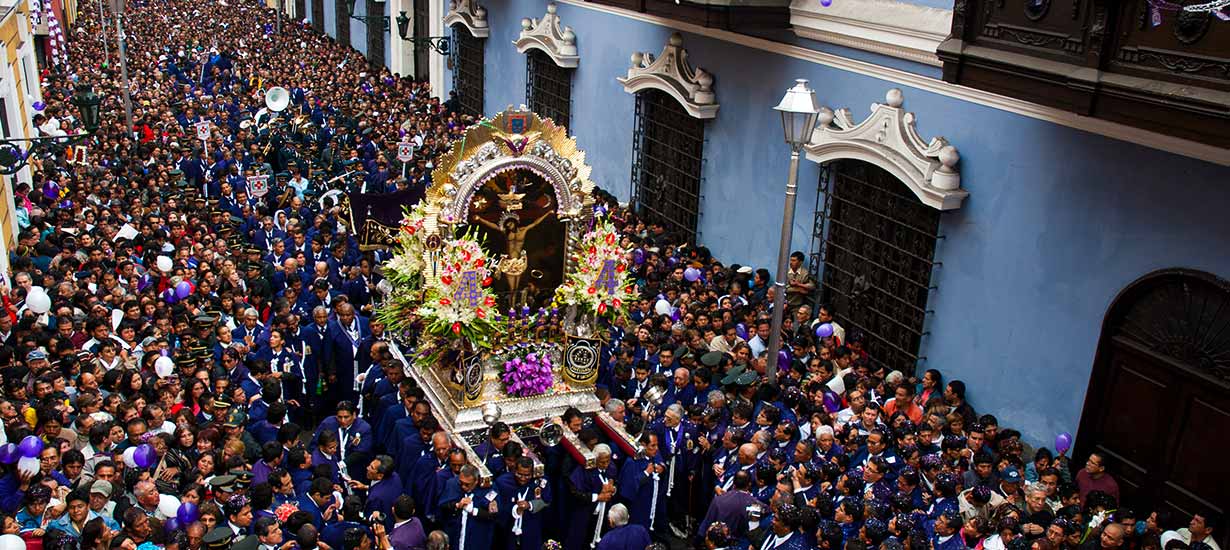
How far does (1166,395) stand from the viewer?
8617mm

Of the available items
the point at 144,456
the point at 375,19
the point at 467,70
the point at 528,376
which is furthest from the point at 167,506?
the point at 375,19

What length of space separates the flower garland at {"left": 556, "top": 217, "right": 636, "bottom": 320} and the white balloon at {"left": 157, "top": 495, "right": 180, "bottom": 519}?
4.47 m

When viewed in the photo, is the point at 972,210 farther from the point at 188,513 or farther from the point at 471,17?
the point at 471,17

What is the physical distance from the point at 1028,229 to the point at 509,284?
525cm

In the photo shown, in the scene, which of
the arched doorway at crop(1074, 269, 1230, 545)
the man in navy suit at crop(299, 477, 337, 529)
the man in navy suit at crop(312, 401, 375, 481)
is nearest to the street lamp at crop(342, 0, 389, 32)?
the man in navy suit at crop(312, 401, 375, 481)

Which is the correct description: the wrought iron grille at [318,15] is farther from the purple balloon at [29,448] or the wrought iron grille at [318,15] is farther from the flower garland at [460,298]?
the purple balloon at [29,448]

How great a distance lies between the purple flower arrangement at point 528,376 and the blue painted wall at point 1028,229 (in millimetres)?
4183

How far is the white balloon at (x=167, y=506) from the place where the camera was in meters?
7.14

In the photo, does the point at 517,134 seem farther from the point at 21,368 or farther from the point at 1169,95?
the point at 1169,95

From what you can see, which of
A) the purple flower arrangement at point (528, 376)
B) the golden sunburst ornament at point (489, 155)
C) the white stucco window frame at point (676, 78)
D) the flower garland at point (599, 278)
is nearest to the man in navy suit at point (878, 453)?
the flower garland at point (599, 278)

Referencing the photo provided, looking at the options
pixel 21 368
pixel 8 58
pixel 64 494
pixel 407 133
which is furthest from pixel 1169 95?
pixel 8 58

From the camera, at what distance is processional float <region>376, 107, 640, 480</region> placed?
10008 millimetres

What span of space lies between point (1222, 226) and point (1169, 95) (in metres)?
1.40

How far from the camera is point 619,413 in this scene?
9.44 m
